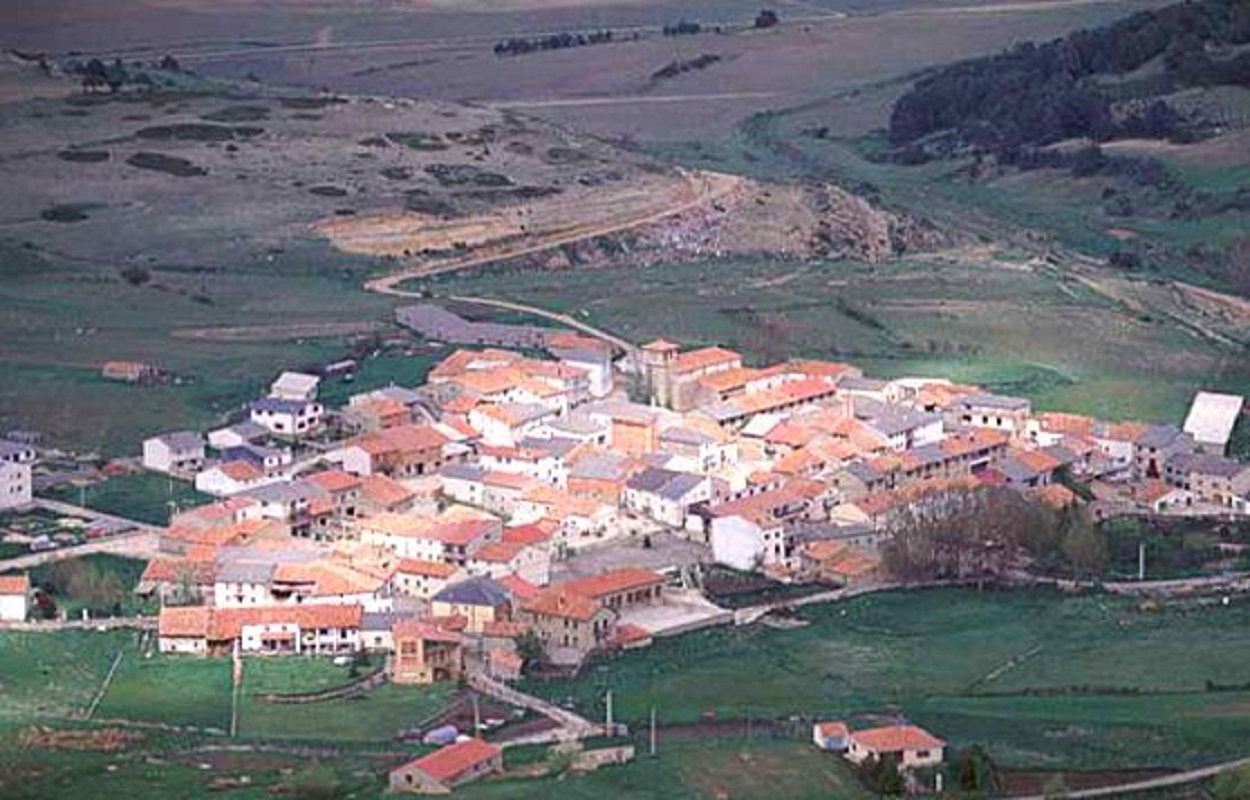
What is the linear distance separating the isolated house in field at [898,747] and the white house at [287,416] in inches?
511

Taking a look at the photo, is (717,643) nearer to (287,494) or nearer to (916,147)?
(287,494)

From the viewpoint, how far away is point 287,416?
→ 37.2 meters

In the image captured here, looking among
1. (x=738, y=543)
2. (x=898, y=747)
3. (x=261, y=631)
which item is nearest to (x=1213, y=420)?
(x=738, y=543)

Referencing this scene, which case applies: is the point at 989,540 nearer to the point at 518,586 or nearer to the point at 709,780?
the point at 518,586

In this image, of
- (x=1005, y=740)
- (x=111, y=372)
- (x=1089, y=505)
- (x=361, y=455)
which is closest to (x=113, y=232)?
(x=111, y=372)

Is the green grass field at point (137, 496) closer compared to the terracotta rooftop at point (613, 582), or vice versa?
the terracotta rooftop at point (613, 582)

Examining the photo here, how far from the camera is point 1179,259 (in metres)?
54.2

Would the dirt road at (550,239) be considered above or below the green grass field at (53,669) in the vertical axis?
below

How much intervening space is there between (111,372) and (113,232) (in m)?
11.0

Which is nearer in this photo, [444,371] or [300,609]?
Answer: [300,609]

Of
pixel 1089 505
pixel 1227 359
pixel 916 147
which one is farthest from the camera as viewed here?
pixel 916 147

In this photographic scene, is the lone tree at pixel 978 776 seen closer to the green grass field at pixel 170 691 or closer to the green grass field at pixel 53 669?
the green grass field at pixel 170 691

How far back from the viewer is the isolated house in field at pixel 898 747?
2502cm

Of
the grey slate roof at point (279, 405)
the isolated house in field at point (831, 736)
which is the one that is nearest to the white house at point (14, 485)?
the grey slate roof at point (279, 405)
